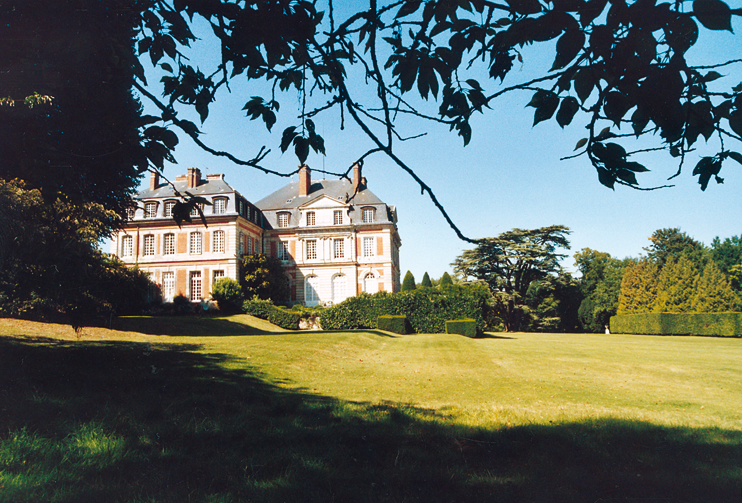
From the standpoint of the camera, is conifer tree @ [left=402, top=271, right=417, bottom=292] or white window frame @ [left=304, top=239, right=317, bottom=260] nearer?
conifer tree @ [left=402, top=271, right=417, bottom=292]

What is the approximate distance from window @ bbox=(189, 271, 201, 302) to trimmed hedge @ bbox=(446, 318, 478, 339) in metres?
19.7

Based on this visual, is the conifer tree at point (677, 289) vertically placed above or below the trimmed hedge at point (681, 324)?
Result: above

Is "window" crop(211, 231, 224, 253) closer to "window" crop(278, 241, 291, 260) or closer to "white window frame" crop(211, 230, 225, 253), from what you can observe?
"white window frame" crop(211, 230, 225, 253)

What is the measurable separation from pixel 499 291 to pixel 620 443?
106 feet

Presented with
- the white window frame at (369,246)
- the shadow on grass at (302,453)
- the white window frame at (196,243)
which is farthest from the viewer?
the white window frame at (369,246)

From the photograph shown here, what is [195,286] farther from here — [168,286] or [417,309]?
[417,309]

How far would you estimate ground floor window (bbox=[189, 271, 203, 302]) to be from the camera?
106 ft

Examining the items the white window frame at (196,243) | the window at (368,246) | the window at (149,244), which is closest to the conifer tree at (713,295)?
the window at (368,246)

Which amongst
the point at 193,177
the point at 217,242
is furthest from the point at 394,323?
the point at 193,177

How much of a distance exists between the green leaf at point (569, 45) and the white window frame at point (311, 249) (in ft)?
119

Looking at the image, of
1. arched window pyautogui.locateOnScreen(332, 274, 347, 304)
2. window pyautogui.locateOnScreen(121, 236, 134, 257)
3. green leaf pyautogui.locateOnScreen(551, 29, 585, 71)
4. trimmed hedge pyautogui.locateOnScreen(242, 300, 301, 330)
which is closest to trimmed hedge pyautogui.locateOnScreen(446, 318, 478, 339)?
trimmed hedge pyautogui.locateOnScreen(242, 300, 301, 330)

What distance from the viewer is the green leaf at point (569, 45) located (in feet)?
6.07

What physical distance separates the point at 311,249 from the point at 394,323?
15410mm

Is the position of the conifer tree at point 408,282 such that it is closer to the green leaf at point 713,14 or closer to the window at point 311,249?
the window at point 311,249
